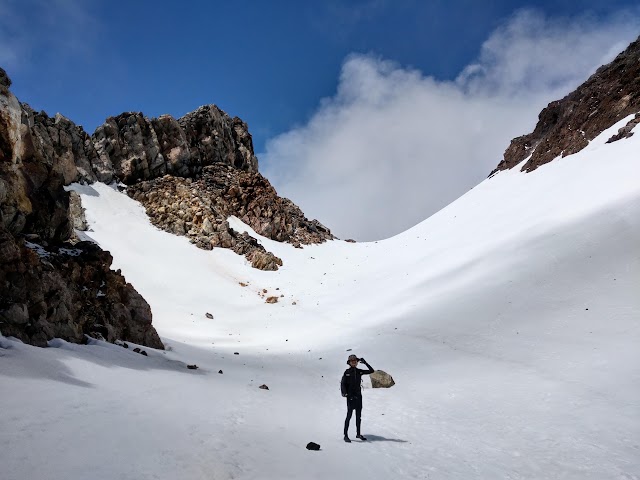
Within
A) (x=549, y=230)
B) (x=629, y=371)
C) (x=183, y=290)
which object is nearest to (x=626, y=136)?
(x=549, y=230)

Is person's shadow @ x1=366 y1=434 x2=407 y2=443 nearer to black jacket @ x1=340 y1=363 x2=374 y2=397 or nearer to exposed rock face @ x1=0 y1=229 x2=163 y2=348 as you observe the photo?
black jacket @ x1=340 y1=363 x2=374 y2=397

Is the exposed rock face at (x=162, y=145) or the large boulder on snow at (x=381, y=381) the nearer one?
the large boulder on snow at (x=381, y=381)

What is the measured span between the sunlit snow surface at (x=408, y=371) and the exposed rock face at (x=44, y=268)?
1.47 metres

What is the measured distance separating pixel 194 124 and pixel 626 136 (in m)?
58.1

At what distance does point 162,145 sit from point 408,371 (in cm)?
5587

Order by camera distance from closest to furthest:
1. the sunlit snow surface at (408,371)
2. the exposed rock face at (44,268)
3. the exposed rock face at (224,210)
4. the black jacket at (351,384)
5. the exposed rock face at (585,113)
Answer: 1. the sunlit snow surface at (408,371)
2. the black jacket at (351,384)
3. the exposed rock face at (44,268)
4. the exposed rock face at (585,113)
5. the exposed rock face at (224,210)

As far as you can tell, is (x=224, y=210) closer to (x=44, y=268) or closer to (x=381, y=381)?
(x=44, y=268)

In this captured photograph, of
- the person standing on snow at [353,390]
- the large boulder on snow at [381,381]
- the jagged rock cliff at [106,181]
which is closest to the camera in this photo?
the person standing on snow at [353,390]

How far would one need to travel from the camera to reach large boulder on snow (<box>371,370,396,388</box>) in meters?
16.2

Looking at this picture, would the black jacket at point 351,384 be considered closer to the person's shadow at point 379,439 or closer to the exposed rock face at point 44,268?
the person's shadow at point 379,439

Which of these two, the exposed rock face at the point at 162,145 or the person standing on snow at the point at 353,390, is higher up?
the exposed rock face at the point at 162,145

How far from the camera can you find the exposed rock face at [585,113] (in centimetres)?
4325

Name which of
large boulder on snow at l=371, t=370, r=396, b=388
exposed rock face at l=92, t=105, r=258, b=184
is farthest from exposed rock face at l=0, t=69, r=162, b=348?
exposed rock face at l=92, t=105, r=258, b=184

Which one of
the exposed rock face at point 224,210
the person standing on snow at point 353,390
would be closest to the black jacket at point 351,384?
the person standing on snow at point 353,390
